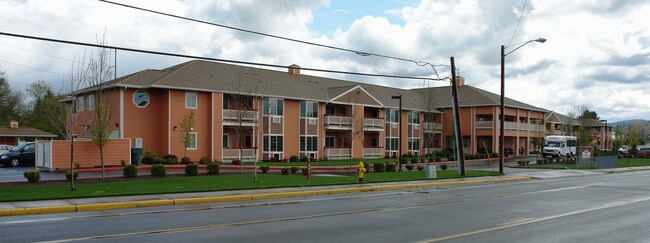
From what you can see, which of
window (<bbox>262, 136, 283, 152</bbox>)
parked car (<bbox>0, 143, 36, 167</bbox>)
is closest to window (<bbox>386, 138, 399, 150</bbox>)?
window (<bbox>262, 136, 283, 152</bbox>)

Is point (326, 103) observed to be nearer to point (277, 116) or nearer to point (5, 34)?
point (277, 116)

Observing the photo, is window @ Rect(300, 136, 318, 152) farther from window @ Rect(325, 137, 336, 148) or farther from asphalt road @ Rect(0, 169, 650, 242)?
asphalt road @ Rect(0, 169, 650, 242)

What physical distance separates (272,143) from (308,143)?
454 cm

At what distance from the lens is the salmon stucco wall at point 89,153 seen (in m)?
27.3

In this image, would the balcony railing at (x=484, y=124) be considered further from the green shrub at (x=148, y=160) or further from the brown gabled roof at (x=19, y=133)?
the brown gabled roof at (x=19, y=133)

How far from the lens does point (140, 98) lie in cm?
3700

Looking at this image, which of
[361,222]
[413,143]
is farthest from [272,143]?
[361,222]

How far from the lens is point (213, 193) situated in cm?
1745

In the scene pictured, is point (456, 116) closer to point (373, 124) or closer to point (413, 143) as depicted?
point (373, 124)

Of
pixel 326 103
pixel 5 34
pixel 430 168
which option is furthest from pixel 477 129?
pixel 5 34

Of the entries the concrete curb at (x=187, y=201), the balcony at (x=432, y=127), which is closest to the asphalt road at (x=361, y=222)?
the concrete curb at (x=187, y=201)

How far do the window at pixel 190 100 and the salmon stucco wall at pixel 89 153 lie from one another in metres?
7.88

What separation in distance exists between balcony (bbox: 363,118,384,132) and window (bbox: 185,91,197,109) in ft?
59.8

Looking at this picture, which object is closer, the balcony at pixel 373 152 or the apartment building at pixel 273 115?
the apartment building at pixel 273 115
